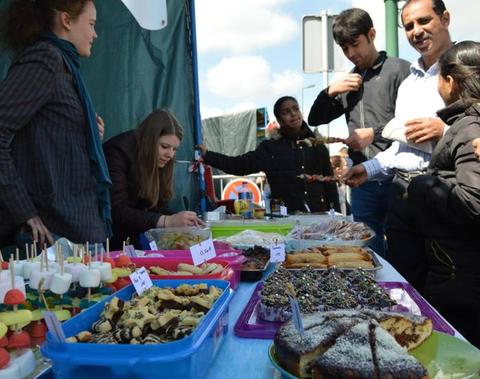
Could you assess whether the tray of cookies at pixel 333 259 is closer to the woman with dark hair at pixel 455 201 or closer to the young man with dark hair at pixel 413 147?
the woman with dark hair at pixel 455 201

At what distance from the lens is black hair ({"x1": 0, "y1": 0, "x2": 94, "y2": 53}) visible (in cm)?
194

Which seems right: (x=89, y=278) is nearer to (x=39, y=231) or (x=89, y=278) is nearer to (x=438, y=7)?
(x=39, y=231)

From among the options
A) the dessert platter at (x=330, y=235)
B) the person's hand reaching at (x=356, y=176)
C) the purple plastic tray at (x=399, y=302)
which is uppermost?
the person's hand reaching at (x=356, y=176)

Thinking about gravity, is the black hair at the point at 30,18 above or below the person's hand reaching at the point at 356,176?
above

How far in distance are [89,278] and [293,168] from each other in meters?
3.50

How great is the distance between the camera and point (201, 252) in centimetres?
166

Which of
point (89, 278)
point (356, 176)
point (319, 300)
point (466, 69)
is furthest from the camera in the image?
point (356, 176)

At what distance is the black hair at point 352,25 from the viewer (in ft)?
10.8

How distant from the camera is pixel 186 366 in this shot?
0.82 m

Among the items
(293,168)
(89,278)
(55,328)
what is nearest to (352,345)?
(55,328)

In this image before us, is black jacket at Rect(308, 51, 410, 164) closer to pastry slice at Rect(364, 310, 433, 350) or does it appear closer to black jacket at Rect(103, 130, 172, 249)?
black jacket at Rect(103, 130, 172, 249)

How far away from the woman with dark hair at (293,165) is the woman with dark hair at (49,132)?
8.66 feet

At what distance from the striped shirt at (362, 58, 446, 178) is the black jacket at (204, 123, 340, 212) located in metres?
1.62

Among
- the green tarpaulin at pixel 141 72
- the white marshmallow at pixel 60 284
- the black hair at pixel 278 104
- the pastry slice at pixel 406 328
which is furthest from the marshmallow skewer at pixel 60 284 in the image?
the black hair at pixel 278 104
